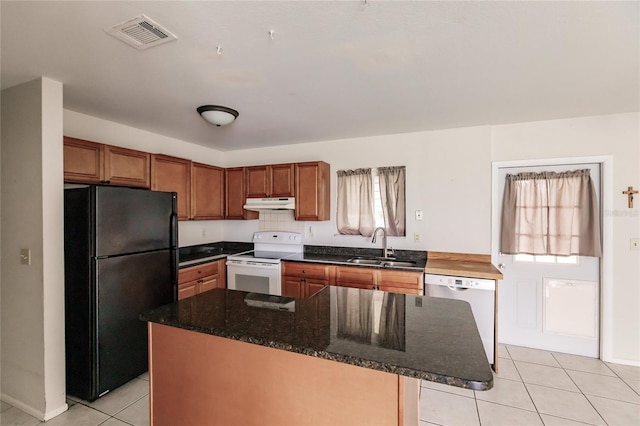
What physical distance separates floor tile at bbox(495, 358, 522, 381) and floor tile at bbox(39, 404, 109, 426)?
10.6 ft

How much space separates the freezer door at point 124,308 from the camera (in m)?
2.18

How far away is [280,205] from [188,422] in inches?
102

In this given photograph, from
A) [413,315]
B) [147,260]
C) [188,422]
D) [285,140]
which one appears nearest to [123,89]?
[147,260]

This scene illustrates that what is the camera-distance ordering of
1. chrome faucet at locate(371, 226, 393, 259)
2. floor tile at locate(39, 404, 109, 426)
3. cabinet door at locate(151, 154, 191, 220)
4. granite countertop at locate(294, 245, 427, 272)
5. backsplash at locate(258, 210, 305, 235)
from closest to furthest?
floor tile at locate(39, 404, 109, 426), cabinet door at locate(151, 154, 191, 220), granite countertop at locate(294, 245, 427, 272), chrome faucet at locate(371, 226, 393, 259), backsplash at locate(258, 210, 305, 235)

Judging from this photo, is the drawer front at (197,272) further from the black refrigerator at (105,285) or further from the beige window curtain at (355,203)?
the beige window curtain at (355,203)

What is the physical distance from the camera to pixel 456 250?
3.29 meters

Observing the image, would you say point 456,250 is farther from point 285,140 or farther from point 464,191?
point 285,140

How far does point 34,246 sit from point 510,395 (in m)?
3.84

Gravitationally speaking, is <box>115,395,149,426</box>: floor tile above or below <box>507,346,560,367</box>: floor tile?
above

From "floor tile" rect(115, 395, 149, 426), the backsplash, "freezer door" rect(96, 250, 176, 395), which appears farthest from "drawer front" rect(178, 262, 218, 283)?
"floor tile" rect(115, 395, 149, 426)

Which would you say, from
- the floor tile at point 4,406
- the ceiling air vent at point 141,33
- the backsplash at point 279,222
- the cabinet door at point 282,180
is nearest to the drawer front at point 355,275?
the backsplash at point 279,222

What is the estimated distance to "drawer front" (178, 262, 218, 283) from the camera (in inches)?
122

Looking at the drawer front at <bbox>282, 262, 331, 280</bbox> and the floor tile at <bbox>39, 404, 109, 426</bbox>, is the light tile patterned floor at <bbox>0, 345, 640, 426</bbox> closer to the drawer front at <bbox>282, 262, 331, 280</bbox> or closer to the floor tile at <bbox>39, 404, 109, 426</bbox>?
the floor tile at <bbox>39, 404, 109, 426</bbox>

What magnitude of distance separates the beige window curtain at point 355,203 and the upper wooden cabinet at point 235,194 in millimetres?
1357
